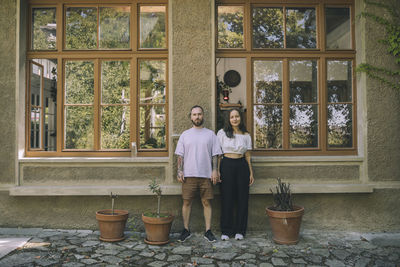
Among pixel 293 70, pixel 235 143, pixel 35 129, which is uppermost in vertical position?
pixel 293 70

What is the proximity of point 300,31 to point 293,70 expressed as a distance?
0.61m

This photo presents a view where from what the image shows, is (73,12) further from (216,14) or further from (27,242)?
(27,242)

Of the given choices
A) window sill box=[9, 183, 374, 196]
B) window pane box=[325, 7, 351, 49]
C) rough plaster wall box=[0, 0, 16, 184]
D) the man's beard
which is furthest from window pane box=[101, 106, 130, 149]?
window pane box=[325, 7, 351, 49]

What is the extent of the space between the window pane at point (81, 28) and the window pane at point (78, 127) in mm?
967

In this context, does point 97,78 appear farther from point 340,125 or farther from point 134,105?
point 340,125

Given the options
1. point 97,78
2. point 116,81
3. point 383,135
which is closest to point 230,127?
point 116,81

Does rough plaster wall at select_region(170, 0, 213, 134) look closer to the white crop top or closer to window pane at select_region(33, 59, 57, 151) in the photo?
the white crop top

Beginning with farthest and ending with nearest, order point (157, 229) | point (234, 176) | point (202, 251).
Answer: point (234, 176)
point (157, 229)
point (202, 251)

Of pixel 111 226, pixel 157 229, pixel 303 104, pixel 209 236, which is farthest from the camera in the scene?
pixel 303 104

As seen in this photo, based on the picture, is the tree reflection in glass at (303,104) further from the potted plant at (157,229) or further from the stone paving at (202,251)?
the potted plant at (157,229)

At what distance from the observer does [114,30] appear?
5.49 meters

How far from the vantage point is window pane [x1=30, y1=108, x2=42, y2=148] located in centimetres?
546

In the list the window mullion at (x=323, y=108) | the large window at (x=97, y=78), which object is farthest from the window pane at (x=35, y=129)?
the window mullion at (x=323, y=108)

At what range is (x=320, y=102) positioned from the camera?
215 inches
